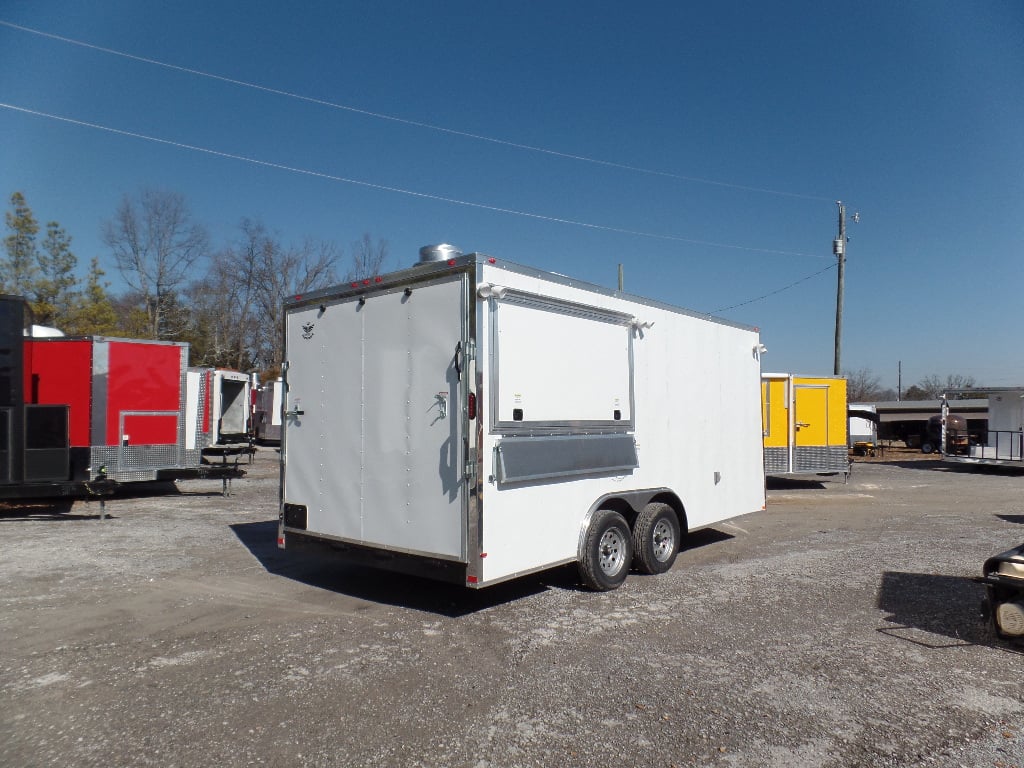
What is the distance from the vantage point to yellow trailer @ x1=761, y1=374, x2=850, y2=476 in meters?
15.6

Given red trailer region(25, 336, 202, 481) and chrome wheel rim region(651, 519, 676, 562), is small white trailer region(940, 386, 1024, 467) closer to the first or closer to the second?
chrome wheel rim region(651, 519, 676, 562)

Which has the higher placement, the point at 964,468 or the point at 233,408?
the point at 233,408

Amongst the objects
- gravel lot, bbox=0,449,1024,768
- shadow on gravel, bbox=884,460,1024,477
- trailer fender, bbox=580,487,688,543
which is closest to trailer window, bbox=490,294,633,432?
trailer fender, bbox=580,487,688,543

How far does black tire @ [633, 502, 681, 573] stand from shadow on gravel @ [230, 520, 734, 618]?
9.5 inches

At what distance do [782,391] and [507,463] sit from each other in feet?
38.8

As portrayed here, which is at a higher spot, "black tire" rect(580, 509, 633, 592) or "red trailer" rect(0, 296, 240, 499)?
"red trailer" rect(0, 296, 240, 499)

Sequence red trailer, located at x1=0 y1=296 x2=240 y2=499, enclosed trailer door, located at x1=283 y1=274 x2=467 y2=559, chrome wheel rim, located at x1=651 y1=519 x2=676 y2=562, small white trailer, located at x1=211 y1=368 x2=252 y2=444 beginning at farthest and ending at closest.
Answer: small white trailer, located at x1=211 y1=368 x2=252 y2=444 → red trailer, located at x1=0 y1=296 x2=240 y2=499 → chrome wheel rim, located at x1=651 y1=519 x2=676 y2=562 → enclosed trailer door, located at x1=283 y1=274 x2=467 y2=559

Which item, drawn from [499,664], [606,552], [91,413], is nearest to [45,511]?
[91,413]

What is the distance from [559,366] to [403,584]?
8.79ft

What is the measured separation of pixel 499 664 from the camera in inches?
Answer: 184

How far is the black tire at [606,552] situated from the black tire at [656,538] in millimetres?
110

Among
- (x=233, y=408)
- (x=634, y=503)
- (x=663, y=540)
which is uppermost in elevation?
(x=233, y=408)

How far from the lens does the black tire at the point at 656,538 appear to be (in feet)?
22.8

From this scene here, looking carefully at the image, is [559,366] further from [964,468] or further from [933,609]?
[964,468]
